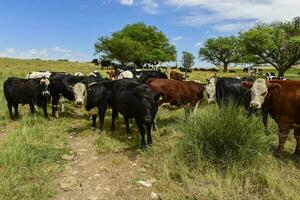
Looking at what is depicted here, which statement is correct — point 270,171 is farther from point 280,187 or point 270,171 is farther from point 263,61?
point 263,61

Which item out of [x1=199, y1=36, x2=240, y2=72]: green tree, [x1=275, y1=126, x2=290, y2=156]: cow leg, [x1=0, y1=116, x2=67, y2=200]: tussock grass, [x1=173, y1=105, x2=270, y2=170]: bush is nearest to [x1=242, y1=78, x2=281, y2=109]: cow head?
[x1=275, y1=126, x2=290, y2=156]: cow leg

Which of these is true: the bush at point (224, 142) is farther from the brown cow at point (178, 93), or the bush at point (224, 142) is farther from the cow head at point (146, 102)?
the brown cow at point (178, 93)

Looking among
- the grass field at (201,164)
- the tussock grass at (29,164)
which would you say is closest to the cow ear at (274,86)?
the grass field at (201,164)

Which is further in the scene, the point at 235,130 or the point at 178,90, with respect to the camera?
the point at 178,90

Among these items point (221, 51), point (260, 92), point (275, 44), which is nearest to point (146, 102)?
point (260, 92)

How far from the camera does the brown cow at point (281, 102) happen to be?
26.2ft

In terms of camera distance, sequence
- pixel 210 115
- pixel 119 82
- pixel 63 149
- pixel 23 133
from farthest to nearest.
Result: pixel 119 82 → pixel 23 133 → pixel 63 149 → pixel 210 115

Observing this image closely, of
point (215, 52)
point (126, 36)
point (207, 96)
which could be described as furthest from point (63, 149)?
point (215, 52)

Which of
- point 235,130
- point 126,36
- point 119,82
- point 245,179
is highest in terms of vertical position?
point 126,36

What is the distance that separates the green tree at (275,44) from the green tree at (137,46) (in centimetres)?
1775

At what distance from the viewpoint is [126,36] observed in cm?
6806

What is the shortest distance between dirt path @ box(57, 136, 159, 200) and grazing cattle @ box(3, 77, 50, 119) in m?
4.52

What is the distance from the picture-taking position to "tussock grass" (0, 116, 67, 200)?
6090 mm

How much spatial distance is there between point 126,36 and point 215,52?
2579cm
